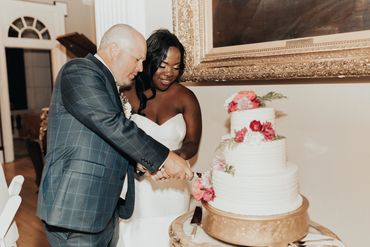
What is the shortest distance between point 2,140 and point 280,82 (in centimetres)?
769

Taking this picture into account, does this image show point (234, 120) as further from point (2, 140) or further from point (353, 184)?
point (2, 140)

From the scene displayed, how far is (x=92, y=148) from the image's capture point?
1792 mm

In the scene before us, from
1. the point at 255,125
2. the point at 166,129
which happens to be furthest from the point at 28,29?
the point at 255,125

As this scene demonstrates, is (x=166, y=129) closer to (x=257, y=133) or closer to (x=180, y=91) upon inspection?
(x=180, y=91)

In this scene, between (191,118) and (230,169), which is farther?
(191,118)

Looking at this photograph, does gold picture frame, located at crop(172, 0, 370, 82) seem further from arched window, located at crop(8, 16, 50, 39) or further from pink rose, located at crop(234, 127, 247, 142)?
arched window, located at crop(8, 16, 50, 39)

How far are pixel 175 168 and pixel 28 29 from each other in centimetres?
759

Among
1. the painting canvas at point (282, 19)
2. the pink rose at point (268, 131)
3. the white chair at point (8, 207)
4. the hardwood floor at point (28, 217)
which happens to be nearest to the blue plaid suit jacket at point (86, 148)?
the white chair at point (8, 207)

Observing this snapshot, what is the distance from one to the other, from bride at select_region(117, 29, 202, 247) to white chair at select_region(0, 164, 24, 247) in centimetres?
79

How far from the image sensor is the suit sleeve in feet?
5.57

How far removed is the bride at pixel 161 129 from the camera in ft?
7.97

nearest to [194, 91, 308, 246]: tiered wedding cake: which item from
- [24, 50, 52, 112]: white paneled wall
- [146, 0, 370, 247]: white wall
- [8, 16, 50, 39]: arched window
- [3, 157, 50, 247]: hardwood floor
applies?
[146, 0, 370, 247]: white wall

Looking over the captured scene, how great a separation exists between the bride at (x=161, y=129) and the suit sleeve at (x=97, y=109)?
2.12 ft

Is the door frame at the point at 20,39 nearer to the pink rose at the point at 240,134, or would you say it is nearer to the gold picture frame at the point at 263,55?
the gold picture frame at the point at 263,55
